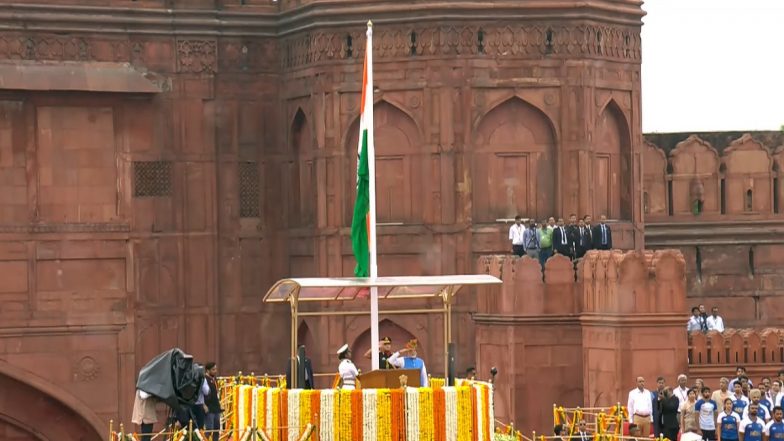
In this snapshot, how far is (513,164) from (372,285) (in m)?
17.5

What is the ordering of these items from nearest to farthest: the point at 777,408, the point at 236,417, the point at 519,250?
the point at 236,417
the point at 777,408
the point at 519,250

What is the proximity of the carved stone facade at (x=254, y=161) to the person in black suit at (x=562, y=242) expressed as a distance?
7.19 feet

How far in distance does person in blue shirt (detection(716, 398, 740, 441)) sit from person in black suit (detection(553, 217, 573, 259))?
8.73 metres

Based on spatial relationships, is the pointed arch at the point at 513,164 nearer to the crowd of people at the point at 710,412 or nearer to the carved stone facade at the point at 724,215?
the carved stone facade at the point at 724,215

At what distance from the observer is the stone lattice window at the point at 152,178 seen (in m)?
48.3

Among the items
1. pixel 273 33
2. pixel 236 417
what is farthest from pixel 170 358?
pixel 273 33

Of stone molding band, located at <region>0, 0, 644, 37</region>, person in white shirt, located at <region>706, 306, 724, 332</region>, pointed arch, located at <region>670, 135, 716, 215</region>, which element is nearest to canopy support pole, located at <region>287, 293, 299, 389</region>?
person in white shirt, located at <region>706, 306, 724, 332</region>

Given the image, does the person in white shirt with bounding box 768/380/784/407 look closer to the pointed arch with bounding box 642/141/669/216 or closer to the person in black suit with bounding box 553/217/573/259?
the person in black suit with bounding box 553/217/573/259

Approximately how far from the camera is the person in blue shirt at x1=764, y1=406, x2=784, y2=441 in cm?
3528

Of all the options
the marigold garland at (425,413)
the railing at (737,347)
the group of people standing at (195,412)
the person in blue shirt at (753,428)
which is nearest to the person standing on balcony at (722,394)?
the person in blue shirt at (753,428)

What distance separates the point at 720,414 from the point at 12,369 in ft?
51.4

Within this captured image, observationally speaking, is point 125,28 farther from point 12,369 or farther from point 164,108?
point 12,369

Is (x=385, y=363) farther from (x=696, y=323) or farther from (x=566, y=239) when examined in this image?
(x=696, y=323)

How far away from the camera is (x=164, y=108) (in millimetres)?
48406
